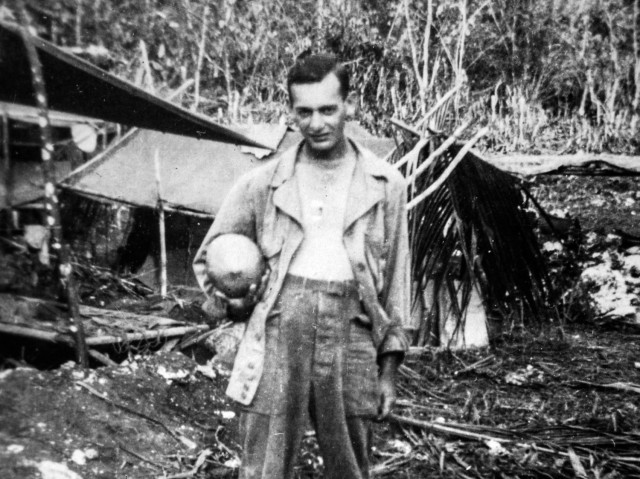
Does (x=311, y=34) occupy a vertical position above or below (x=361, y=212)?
above

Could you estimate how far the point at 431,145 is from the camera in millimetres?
5184

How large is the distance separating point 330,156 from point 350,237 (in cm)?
32

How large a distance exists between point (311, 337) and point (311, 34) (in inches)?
305

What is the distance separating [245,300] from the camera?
7.06ft

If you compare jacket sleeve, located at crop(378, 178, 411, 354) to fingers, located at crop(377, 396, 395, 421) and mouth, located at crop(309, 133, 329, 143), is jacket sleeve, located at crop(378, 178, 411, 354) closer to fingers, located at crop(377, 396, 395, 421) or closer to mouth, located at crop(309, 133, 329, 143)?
fingers, located at crop(377, 396, 395, 421)

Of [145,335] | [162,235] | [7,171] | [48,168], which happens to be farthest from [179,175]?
[7,171]

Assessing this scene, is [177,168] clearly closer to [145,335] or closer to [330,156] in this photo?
[145,335]

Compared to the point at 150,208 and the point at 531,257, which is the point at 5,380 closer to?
the point at 150,208

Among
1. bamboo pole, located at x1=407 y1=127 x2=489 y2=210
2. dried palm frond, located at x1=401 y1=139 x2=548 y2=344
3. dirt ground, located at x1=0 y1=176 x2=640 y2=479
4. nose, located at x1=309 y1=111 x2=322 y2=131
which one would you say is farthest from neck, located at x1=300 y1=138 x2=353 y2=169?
dried palm frond, located at x1=401 y1=139 x2=548 y2=344

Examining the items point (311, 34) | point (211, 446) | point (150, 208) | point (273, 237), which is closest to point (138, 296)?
point (150, 208)

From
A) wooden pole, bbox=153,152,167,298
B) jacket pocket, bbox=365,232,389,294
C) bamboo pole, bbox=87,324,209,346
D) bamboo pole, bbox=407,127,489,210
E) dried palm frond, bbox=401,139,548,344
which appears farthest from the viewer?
wooden pole, bbox=153,152,167,298

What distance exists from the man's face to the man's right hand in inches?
20.2

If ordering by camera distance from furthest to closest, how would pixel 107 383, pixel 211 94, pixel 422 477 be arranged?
1. pixel 211 94
2. pixel 107 383
3. pixel 422 477

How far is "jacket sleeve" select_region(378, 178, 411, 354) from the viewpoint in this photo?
7.34ft
